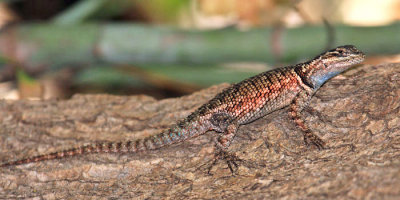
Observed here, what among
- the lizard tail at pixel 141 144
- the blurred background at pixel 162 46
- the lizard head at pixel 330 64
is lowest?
the lizard tail at pixel 141 144

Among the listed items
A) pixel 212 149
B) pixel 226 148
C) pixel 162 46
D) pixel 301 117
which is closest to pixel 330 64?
pixel 301 117

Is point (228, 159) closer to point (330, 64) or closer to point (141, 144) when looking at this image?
point (141, 144)

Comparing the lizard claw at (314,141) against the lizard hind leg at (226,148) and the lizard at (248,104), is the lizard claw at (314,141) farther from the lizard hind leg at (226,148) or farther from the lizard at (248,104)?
the lizard hind leg at (226,148)

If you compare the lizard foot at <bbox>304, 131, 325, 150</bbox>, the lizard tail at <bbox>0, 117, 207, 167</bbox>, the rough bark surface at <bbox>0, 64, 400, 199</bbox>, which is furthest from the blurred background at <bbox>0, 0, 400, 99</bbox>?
the lizard foot at <bbox>304, 131, 325, 150</bbox>

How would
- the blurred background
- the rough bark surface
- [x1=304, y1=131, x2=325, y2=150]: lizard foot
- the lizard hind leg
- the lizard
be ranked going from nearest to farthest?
the rough bark surface → [x1=304, y1=131, x2=325, y2=150]: lizard foot → the lizard hind leg → the lizard → the blurred background

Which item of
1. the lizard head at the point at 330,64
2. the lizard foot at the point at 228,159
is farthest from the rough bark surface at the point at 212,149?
the lizard head at the point at 330,64

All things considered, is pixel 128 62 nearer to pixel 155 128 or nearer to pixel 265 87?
pixel 155 128

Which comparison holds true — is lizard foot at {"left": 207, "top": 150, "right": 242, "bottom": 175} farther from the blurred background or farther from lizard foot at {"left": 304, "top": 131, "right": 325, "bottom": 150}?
the blurred background

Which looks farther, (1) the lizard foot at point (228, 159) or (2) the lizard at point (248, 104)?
(2) the lizard at point (248, 104)
